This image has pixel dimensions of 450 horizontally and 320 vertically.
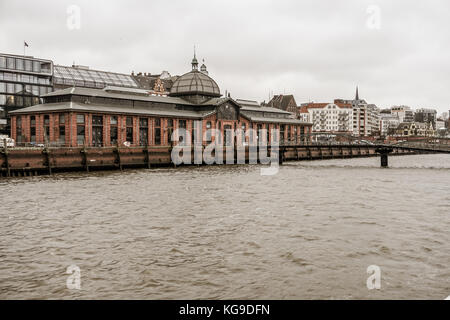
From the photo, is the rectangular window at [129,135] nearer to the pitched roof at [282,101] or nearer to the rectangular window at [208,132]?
the rectangular window at [208,132]

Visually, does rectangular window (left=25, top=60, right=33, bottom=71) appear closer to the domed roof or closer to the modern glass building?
the modern glass building

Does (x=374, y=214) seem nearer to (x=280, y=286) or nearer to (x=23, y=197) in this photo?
(x=280, y=286)

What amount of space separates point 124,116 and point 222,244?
58176 mm

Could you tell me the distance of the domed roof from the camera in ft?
317

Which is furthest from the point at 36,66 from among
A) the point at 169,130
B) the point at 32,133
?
the point at 169,130

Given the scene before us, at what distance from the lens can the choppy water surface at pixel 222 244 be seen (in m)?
14.4

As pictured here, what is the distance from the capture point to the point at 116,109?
73.9 m

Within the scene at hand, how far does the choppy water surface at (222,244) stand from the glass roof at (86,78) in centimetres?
7914

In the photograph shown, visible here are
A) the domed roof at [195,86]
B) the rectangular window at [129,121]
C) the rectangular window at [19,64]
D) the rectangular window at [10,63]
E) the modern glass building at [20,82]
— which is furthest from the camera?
the rectangular window at [19,64]

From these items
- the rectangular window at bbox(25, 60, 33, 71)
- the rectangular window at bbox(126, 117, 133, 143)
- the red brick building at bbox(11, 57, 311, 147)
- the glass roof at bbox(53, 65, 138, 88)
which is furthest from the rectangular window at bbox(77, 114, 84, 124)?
the glass roof at bbox(53, 65, 138, 88)

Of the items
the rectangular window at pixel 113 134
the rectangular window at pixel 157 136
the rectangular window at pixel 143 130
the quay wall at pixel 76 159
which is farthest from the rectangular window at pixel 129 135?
the quay wall at pixel 76 159

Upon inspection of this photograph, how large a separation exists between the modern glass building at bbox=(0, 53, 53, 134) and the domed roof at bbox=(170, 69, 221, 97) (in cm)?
3021
